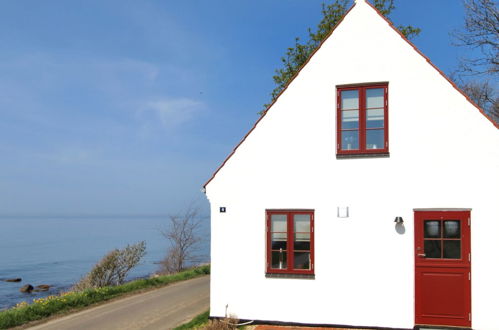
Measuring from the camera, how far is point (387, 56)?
30.5 feet

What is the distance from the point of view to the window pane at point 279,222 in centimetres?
979

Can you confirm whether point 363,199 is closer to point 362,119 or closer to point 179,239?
point 362,119

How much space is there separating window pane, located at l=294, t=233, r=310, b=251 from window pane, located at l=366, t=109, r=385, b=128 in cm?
294

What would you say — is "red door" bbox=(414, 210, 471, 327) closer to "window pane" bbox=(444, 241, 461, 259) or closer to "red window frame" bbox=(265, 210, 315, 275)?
"window pane" bbox=(444, 241, 461, 259)

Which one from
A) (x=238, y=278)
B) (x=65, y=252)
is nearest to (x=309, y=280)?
(x=238, y=278)

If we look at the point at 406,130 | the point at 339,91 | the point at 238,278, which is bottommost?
the point at 238,278

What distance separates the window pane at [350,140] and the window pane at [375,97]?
72 centimetres

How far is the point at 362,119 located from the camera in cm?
947

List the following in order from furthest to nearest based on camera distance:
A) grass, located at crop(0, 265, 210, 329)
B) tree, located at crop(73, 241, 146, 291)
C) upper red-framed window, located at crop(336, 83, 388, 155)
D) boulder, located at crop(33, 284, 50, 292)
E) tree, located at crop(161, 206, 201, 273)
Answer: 1. boulder, located at crop(33, 284, 50, 292)
2. tree, located at crop(161, 206, 201, 273)
3. tree, located at crop(73, 241, 146, 291)
4. grass, located at crop(0, 265, 210, 329)
5. upper red-framed window, located at crop(336, 83, 388, 155)

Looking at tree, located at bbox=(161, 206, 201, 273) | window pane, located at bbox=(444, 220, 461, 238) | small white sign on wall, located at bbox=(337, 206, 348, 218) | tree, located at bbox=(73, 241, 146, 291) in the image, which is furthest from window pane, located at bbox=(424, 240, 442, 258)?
tree, located at bbox=(161, 206, 201, 273)

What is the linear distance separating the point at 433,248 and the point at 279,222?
341cm

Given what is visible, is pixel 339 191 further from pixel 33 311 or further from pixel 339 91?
pixel 33 311

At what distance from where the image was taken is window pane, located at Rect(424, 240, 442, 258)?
8859 millimetres

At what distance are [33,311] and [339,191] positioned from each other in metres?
9.99
